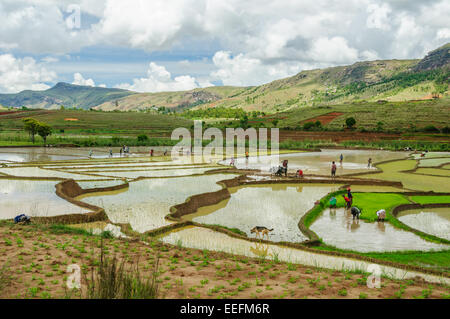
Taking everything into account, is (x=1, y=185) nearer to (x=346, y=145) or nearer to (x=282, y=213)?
(x=282, y=213)

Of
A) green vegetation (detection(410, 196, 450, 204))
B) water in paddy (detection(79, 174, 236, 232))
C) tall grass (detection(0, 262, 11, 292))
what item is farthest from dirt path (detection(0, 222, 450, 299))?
green vegetation (detection(410, 196, 450, 204))

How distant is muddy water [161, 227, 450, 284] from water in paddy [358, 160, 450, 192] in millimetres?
18885

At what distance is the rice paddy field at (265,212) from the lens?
1309 cm

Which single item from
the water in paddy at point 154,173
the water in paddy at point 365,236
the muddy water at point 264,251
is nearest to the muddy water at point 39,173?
the water in paddy at point 154,173

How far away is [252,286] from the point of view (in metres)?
8.98

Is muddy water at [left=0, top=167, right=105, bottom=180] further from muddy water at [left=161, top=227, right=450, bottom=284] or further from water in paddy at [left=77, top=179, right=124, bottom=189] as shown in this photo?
muddy water at [left=161, top=227, right=450, bottom=284]

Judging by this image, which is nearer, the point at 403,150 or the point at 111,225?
the point at 111,225

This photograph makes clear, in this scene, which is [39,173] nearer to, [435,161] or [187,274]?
[187,274]

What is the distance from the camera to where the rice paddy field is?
43.0 feet

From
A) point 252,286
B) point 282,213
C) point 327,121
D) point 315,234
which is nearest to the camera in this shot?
point 252,286

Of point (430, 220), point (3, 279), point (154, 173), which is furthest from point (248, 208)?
point (154, 173)

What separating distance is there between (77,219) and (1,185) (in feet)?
39.5

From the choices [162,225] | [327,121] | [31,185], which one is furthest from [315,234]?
[327,121]

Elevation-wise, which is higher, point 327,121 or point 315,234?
point 327,121
